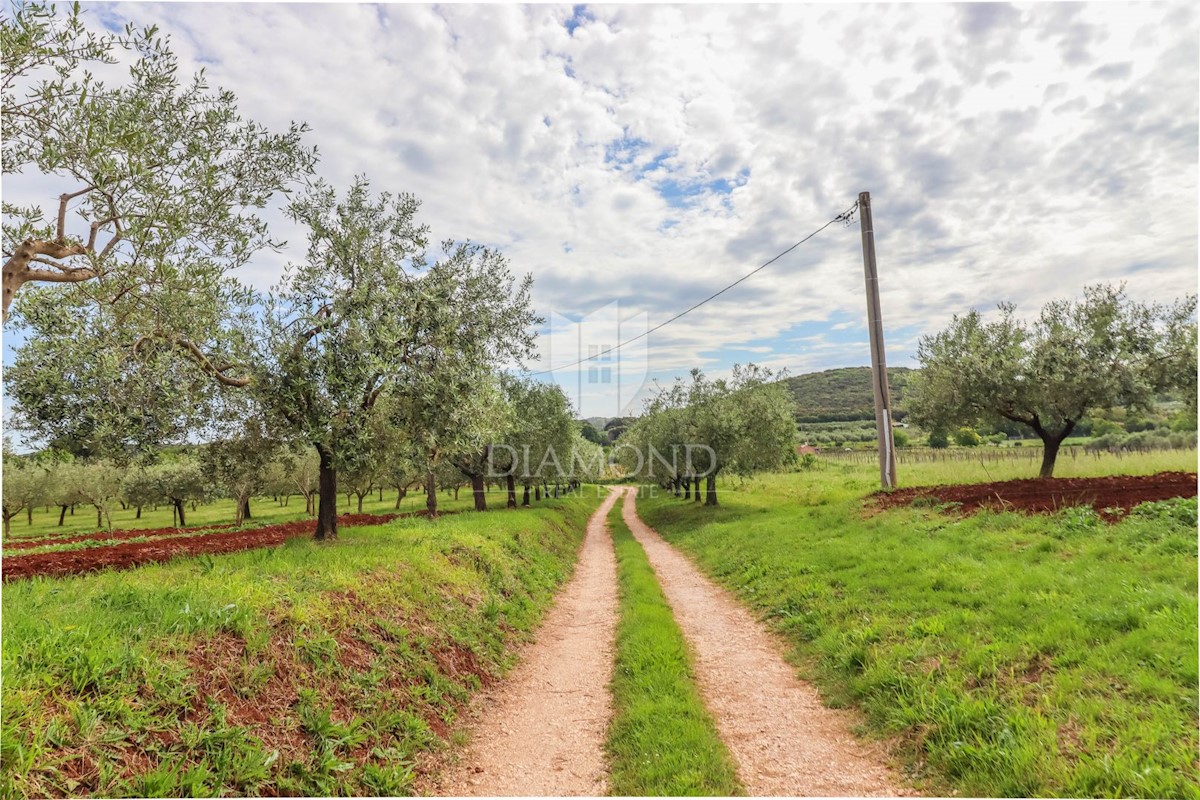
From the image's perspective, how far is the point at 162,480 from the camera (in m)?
47.4

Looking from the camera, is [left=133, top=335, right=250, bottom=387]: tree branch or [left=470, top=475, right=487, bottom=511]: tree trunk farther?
[left=470, top=475, right=487, bottom=511]: tree trunk

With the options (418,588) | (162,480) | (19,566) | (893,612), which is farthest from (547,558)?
(162,480)

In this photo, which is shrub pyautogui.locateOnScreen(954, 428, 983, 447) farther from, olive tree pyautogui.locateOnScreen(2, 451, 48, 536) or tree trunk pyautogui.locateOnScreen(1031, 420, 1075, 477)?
olive tree pyautogui.locateOnScreen(2, 451, 48, 536)

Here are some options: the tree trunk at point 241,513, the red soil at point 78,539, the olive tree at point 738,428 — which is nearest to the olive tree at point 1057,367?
the olive tree at point 738,428

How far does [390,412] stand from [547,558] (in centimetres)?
951

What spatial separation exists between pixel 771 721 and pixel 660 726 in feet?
6.05

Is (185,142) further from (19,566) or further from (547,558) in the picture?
(547,558)

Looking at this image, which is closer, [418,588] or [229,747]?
[229,747]

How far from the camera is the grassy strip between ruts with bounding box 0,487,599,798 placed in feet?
14.7

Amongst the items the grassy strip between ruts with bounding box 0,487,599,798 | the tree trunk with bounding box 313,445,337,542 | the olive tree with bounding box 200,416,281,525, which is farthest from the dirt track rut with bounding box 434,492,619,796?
the olive tree with bounding box 200,416,281,525

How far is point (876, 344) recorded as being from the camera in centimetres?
2005

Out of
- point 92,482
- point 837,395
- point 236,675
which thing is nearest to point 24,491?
point 92,482

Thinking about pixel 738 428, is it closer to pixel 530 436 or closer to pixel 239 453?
pixel 530 436

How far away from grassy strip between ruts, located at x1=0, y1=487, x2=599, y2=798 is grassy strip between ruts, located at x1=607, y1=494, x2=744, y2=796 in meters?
2.68
